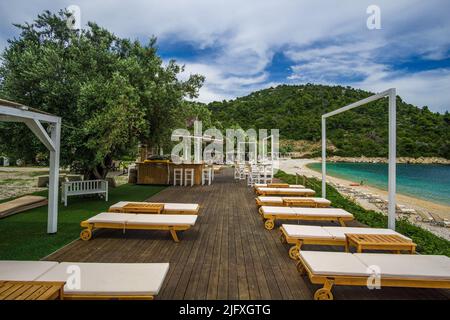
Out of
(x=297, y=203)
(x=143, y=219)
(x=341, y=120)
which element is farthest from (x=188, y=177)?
(x=341, y=120)

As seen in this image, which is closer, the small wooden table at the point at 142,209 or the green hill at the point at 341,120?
the small wooden table at the point at 142,209

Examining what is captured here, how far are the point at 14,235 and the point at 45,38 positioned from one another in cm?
730

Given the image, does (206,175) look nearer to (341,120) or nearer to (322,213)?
(322,213)

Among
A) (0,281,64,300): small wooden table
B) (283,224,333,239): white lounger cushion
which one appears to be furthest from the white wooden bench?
(283,224,333,239): white lounger cushion

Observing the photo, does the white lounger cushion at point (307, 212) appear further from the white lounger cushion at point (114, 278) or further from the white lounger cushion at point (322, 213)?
the white lounger cushion at point (114, 278)

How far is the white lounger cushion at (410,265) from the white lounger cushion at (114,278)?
2.30 m

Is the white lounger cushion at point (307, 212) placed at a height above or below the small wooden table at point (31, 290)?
above

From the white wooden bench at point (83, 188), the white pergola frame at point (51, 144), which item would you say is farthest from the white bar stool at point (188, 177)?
the white pergola frame at point (51, 144)

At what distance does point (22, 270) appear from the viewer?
2.62 meters

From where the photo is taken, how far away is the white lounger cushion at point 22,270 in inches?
97.4

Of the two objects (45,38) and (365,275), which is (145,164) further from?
(365,275)

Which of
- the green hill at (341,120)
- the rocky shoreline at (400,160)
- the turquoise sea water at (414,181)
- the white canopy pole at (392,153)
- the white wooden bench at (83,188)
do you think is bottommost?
the turquoise sea water at (414,181)

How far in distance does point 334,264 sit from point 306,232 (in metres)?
1.22

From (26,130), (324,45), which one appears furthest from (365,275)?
(324,45)
